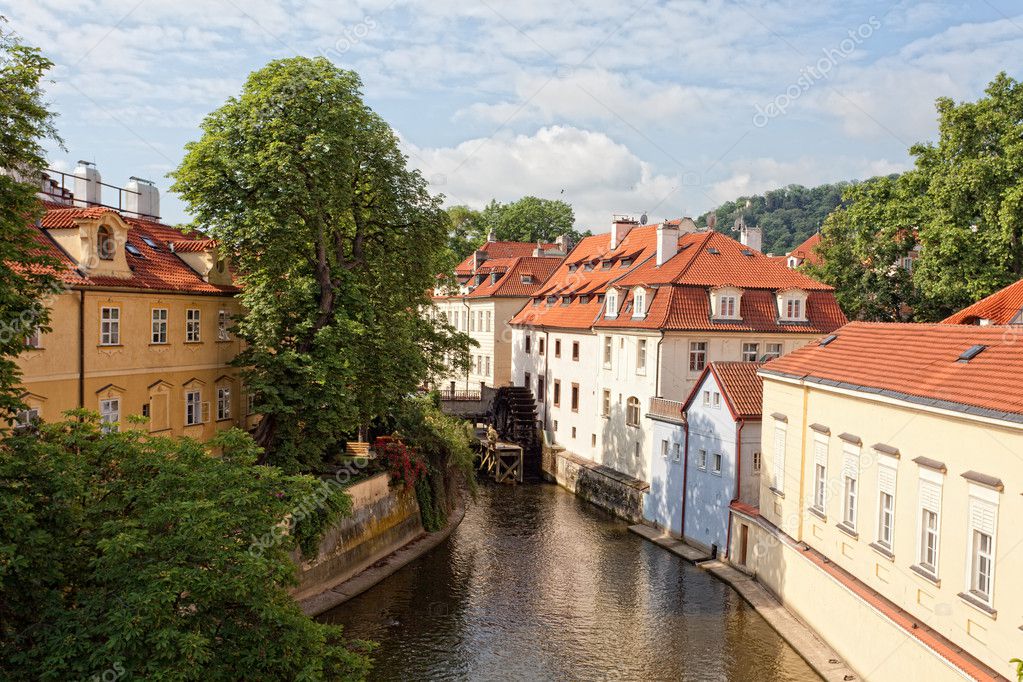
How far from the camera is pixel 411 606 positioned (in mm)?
22219

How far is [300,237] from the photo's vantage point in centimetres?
2344

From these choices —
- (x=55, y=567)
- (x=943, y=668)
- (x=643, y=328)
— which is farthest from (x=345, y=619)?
(x=643, y=328)

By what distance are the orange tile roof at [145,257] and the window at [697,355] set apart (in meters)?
16.5

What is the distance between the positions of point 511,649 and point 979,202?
2253cm

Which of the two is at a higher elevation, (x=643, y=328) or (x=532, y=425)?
(x=643, y=328)

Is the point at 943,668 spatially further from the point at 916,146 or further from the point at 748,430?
the point at 916,146

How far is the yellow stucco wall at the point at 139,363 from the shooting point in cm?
1988

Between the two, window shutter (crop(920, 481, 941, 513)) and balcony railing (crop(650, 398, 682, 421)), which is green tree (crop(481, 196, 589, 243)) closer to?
balcony railing (crop(650, 398, 682, 421))

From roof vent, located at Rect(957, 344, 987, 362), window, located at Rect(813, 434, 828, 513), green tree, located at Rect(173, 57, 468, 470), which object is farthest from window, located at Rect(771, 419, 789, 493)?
green tree, located at Rect(173, 57, 468, 470)

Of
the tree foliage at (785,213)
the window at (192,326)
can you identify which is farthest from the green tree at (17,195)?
the tree foliage at (785,213)

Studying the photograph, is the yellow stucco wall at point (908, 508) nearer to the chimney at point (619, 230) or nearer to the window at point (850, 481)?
the window at point (850, 481)

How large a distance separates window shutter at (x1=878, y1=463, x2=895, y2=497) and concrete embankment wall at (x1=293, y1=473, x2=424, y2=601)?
39.8 feet

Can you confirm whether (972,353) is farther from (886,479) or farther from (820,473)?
(820,473)

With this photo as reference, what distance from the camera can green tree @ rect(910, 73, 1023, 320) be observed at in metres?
29.1
